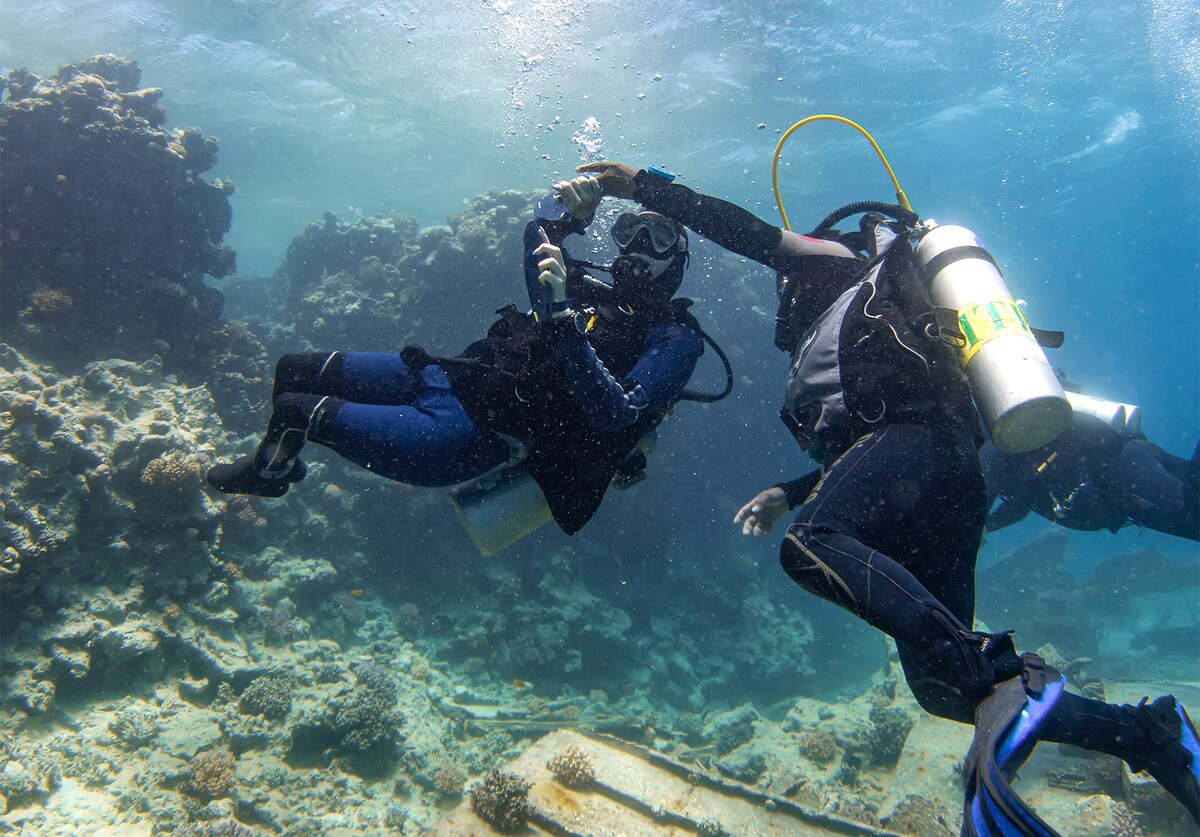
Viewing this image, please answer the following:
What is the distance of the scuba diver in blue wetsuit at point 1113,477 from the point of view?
5.82 metres

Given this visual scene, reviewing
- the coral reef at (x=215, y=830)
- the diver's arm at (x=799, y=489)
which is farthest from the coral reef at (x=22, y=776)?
the diver's arm at (x=799, y=489)

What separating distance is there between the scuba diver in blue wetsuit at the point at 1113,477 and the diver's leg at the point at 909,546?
417 centimetres

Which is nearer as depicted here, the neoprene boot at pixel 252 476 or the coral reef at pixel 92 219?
the neoprene boot at pixel 252 476

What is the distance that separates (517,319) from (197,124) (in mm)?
36328

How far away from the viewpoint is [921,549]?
101 inches

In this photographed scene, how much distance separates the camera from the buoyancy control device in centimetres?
246

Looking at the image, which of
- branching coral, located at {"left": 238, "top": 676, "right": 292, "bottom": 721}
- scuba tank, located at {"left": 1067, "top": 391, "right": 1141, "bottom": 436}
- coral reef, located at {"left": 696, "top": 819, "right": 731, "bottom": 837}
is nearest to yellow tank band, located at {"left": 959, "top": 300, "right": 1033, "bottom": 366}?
scuba tank, located at {"left": 1067, "top": 391, "right": 1141, "bottom": 436}

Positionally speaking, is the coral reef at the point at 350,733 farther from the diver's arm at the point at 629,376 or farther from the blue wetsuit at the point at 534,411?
the diver's arm at the point at 629,376

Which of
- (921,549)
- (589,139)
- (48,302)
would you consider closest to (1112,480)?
(921,549)

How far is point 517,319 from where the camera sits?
11.8ft

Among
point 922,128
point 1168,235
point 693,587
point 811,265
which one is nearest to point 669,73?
point 922,128

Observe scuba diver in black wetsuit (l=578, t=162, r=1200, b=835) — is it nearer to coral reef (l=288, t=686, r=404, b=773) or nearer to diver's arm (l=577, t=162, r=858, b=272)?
diver's arm (l=577, t=162, r=858, b=272)

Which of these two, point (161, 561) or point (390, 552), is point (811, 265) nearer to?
point (161, 561)

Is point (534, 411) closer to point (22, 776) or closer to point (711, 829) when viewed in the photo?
point (711, 829)
